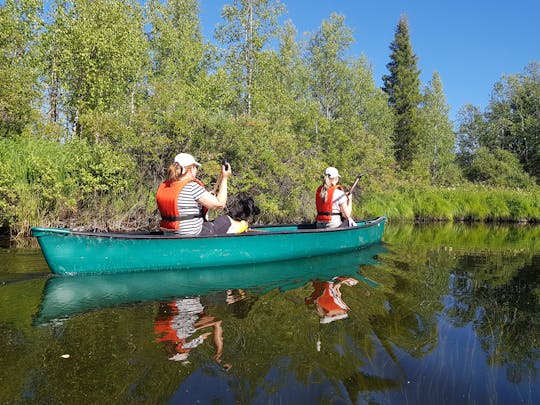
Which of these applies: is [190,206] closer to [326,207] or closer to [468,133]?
[326,207]

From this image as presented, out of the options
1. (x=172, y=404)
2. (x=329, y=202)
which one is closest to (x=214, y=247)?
(x=329, y=202)

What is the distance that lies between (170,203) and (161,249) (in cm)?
64

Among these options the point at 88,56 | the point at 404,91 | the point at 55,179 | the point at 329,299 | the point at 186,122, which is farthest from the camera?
the point at 404,91

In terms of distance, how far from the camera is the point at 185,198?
5.88m

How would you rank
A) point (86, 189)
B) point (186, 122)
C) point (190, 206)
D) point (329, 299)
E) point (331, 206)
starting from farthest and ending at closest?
point (186, 122) → point (86, 189) → point (331, 206) → point (190, 206) → point (329, 299)

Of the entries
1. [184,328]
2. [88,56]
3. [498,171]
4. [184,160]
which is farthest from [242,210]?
[498,171]

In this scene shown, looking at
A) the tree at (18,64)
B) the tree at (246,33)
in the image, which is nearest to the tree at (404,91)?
the tree at (246,33)

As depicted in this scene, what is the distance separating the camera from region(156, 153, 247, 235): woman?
5754 millimetres

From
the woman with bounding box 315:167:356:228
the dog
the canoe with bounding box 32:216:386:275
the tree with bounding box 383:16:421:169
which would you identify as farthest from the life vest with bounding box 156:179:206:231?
the tree with bounding box 383:16:421:169

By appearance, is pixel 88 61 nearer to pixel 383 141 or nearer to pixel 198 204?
pixel 198 204

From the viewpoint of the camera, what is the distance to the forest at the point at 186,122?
9.65 meters

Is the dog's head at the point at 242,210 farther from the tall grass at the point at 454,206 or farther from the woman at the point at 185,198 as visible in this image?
the tall grass at the point at 454,206

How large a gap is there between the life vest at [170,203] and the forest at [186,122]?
400cm

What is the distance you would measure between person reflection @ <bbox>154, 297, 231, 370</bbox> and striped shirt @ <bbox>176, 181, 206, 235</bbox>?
65.2 inches
